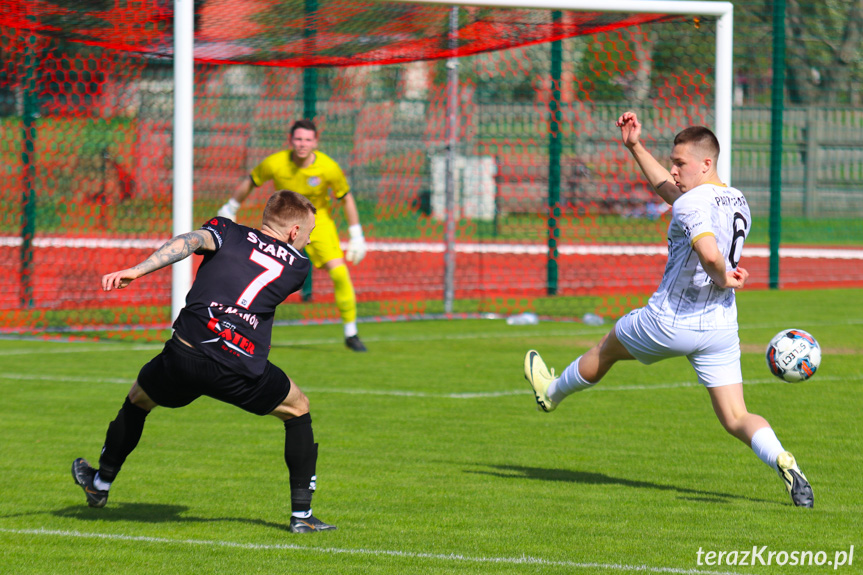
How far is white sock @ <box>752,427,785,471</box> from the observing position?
5.25 meters

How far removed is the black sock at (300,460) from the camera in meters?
4.91

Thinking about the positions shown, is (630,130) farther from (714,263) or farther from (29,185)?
(29,185)

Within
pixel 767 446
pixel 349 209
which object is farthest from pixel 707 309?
pixel 349 209

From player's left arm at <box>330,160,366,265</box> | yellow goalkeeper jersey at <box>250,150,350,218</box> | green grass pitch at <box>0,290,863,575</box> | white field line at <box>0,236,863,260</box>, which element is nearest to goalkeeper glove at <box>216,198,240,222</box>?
yellow goalkeeper jersey at <box>250,150,350,218</box>

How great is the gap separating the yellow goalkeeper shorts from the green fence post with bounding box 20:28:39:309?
434 centimetres

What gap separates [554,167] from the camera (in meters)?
15.0

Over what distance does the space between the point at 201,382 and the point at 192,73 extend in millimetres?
6654

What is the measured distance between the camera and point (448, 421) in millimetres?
7621

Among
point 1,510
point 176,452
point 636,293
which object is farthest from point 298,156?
point 636,293

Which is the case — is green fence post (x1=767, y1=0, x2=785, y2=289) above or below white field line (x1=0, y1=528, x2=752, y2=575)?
above

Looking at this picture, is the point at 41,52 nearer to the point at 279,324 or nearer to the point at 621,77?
the point at 279,324

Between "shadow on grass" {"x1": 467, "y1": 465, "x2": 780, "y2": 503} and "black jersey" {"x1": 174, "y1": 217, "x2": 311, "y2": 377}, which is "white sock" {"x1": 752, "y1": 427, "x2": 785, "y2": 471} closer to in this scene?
"shadow on grass" {"x1": 467, "y1": 465, "x2": 780, "y2": 503}

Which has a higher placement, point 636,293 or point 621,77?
point 621,77

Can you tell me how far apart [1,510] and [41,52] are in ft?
29.1
